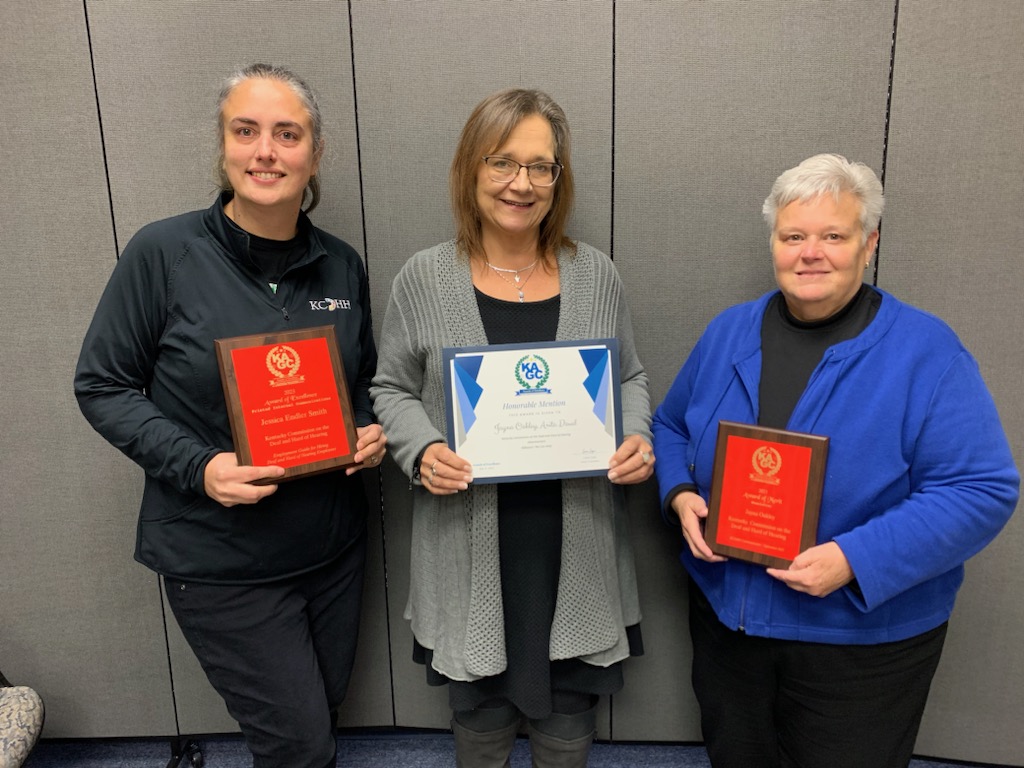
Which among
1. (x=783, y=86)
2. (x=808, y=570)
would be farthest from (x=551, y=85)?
(x=808, y=570)

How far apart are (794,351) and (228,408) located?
116 centimetres

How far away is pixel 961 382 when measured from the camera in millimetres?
1218

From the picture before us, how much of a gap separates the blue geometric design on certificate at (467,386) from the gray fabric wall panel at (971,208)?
1245 mm

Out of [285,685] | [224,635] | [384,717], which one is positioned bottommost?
[384,717]

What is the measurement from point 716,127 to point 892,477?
1.04m

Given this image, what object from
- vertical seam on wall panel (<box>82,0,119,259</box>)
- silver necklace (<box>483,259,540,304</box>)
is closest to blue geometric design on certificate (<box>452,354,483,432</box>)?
silver necklace (<box>483,259,540,304</box>)

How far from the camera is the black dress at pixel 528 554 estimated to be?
1421mm

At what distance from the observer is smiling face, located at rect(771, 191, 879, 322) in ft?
4.09

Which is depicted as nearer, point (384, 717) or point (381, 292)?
point (381, 292)

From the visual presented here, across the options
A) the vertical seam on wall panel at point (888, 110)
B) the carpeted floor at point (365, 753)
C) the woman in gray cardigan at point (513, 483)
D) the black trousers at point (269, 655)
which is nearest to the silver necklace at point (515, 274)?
the woman in gray cardigan at point (513, 483)

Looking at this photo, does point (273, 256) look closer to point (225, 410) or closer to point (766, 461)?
point (225, 410)

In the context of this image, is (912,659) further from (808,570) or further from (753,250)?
(753,250)

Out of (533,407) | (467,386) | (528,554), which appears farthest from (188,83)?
(528,554)

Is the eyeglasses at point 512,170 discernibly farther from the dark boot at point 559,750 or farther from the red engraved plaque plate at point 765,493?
the dark boot at point 559,750
